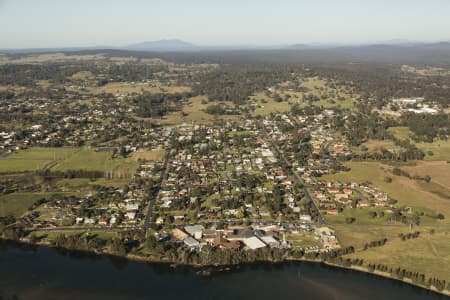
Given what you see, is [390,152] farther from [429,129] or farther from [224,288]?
[224,288]

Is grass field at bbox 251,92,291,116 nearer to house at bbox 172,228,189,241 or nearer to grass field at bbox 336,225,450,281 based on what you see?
grass field at bbox 336,225,450,281

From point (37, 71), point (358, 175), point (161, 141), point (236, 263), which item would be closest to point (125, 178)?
point (161, 141)

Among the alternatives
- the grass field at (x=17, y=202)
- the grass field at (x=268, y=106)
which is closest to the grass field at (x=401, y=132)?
the grass field at (x=268, y=106)

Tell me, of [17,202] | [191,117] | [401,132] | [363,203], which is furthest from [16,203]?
[401,132]

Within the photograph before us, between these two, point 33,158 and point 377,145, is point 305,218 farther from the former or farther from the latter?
point 33,158

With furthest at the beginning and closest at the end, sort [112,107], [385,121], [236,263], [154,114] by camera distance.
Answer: [112,107]
[154,114]
[385,121]
[236,263]

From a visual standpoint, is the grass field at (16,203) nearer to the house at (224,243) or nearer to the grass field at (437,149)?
the house at (224,243)
